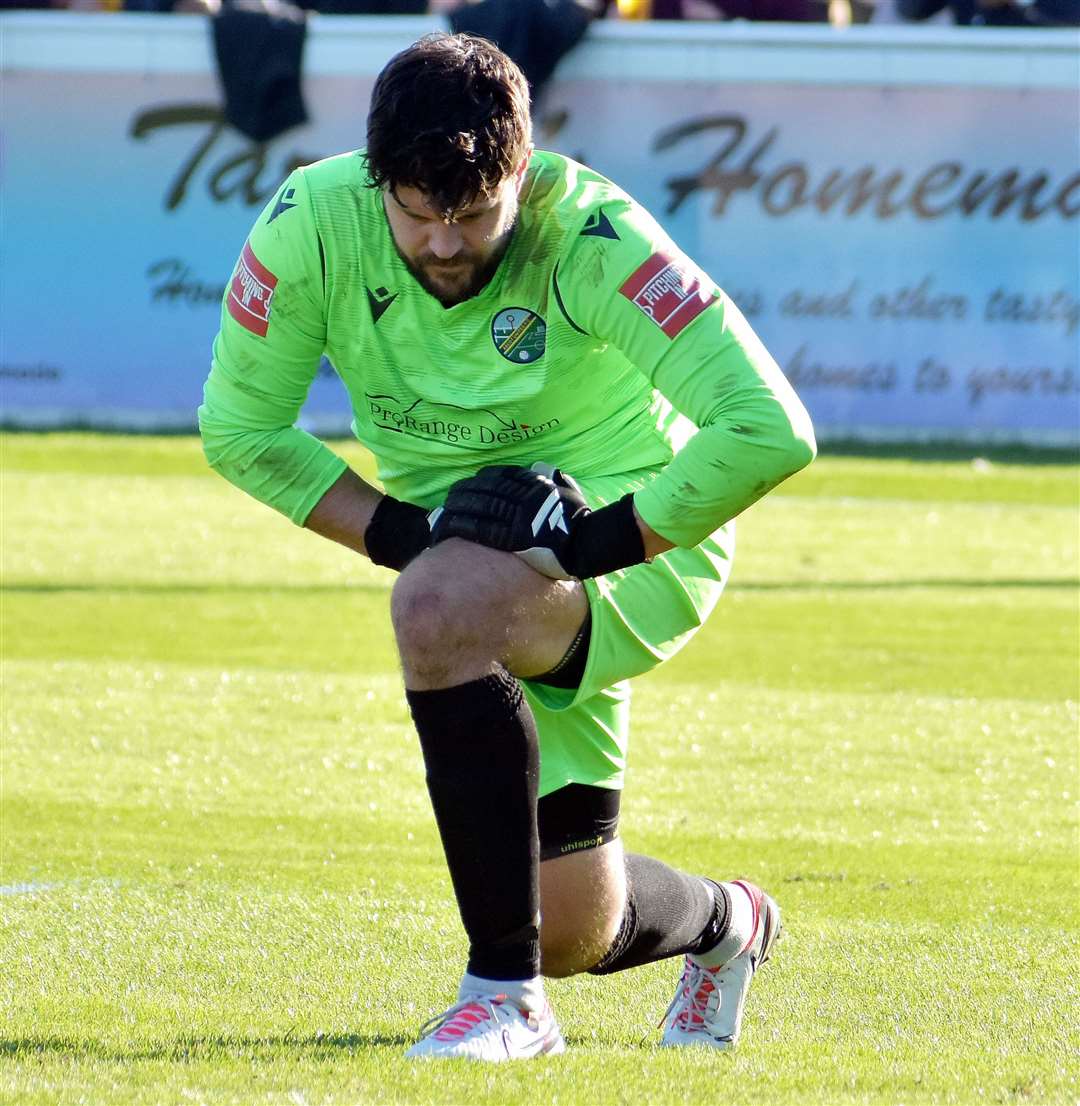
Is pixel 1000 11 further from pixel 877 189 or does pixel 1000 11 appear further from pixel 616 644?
pixel 616 644

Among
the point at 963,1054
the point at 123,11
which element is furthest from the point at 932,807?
the point at 123,11

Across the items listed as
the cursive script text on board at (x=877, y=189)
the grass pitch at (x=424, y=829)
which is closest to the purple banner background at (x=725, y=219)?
the cursive script text on board at (x=877, y=189)

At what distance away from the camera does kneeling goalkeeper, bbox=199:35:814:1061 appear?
3.66m

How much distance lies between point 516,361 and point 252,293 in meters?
0.55

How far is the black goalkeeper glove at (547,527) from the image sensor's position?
147 inches

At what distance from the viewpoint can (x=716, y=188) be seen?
19.4 m

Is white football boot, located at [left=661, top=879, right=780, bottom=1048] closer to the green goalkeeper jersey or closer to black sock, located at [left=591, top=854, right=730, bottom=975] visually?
black sock, located at [left=591, top=854, right=730, bottom=975]

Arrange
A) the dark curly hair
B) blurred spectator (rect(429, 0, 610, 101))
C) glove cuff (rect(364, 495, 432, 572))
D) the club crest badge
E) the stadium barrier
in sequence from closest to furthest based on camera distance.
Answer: the dark curly hair < the club crest badge < glove cuff (rect(364, 495, 432, 572)) < blurred spectator (rect(429, 0, 610, 101)) < the stadium barrier

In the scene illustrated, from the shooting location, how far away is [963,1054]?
12.8ft

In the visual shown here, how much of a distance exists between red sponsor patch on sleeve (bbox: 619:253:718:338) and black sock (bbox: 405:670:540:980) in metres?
0.72

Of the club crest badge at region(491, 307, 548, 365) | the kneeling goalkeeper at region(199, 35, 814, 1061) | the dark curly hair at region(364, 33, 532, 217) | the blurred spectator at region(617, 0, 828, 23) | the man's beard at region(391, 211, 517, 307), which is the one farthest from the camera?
the blurred spectator at region(617, 0, 828, 23)

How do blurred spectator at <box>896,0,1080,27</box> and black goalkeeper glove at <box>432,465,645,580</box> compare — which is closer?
black goalkeeper glove at <box>432,465,645,580</box>

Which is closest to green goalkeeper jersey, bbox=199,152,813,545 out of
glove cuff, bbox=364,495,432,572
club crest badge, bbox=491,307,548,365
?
club crest badge, bbox=491,307,548,365

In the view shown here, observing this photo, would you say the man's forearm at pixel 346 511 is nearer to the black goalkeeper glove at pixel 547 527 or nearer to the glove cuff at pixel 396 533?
the glove cuff at pixel 396 533
